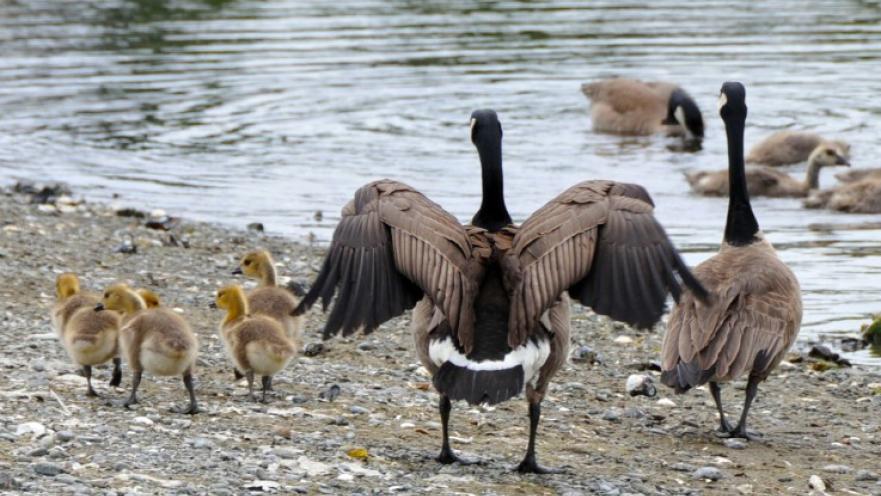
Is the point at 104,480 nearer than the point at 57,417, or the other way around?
the point at 104,480

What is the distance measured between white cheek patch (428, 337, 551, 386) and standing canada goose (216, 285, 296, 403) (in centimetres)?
184

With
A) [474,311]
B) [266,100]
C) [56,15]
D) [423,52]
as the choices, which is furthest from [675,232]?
[56,15]

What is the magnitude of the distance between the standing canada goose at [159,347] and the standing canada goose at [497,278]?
5.19ft

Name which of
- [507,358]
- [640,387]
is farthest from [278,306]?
[507,358]

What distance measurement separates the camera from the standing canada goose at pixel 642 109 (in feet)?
70.9

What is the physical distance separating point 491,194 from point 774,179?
35.3 ft

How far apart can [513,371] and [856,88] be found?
18687 millimetres

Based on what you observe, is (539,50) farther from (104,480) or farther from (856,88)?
(104,480)

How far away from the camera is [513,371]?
6.66 meters

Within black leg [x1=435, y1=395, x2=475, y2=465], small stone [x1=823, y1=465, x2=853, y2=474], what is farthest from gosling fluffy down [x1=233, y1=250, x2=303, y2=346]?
small stone [x1=823, y1=465, x2=853, y2=474]

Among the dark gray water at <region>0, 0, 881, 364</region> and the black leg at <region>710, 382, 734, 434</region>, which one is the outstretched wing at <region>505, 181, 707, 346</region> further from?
the dark gray water at <region>0, 0, 881, 364</region>

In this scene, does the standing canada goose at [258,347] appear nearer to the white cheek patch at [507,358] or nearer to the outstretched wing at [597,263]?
the white cheek patch at [507,358]

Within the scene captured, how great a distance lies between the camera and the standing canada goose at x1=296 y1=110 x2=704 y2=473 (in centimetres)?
673

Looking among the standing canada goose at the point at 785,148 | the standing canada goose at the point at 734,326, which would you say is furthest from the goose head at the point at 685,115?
the standing canada goose at the point at 734,326
